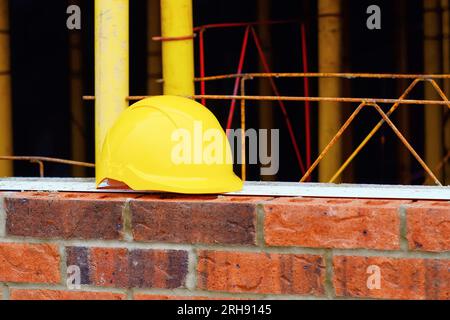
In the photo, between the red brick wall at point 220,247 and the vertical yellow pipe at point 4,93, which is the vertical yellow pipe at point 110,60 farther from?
the vertical yellow pipe at point 4,93

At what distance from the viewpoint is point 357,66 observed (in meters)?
9.45

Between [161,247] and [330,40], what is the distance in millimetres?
3268

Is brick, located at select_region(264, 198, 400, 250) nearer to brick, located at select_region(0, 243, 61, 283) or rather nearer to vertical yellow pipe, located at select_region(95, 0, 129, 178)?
brick, located at select_region(0, 243, 61, 283)

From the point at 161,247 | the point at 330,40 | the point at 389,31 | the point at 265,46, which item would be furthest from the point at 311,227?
the point at 389,31

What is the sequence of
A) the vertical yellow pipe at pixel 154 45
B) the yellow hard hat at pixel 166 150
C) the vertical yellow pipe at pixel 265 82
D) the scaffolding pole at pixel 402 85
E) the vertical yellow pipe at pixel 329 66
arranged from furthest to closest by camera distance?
the scaffolding pole at pixel 402 85 → the vertical yellow pipe at pixel 265 82 → the vertical yellow pipe at pixel 154 45 → the vertical yellow pipe at pixel 329 66 → the yellow hard hat at pixel 166 150

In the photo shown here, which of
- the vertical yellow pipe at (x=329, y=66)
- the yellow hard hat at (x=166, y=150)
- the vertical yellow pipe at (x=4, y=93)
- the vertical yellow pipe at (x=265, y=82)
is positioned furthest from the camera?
the vertical yellow pipe at (x=265, y=82)

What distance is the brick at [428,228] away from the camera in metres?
2.72

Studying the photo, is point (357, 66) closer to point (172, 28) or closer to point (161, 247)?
point (172, 28)

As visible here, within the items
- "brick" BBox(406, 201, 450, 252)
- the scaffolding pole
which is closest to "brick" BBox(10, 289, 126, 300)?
"brick" BBox(406, 201, 450, 252)

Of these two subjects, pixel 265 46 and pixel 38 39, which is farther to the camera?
pixel 38 39

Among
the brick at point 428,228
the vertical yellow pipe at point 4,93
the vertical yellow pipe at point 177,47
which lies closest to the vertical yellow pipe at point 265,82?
the vertical yellow pipe at point 4,93

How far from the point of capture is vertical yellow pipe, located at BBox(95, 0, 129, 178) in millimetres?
3473

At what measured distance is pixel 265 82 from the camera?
26.1ft

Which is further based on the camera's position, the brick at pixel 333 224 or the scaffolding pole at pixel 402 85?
the scaffolding pole at pixel 402 85
